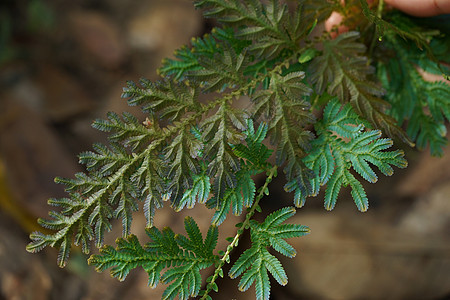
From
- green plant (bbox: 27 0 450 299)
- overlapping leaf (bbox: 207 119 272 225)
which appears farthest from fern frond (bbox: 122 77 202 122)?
overlapping leaf (bbox: 207 119 272 225)

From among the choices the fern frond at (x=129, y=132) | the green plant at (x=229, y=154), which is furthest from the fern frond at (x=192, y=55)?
the fern frond at (x=129, y=132)

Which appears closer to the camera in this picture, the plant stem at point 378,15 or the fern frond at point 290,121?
the fern frond at point 290,121

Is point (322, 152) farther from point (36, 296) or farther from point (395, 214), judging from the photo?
point (36, 296)

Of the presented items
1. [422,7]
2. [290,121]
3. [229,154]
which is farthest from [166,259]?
[422,7]

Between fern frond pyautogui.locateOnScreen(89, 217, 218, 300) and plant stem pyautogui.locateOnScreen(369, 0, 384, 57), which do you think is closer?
fern frond pyautogui.locateOnScreen(89, 217, 218, 300)

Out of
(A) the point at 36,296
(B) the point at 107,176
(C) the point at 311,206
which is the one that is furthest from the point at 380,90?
(A) the point at 36,296

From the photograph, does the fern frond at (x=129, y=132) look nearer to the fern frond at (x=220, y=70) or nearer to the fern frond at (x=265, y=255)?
the fern frond at (x=220, y=70)

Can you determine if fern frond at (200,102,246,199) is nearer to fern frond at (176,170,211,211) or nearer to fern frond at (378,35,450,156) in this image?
fern frond at (176,170,211,211)

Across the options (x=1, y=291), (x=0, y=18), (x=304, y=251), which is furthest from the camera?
(x=0, y=18)
